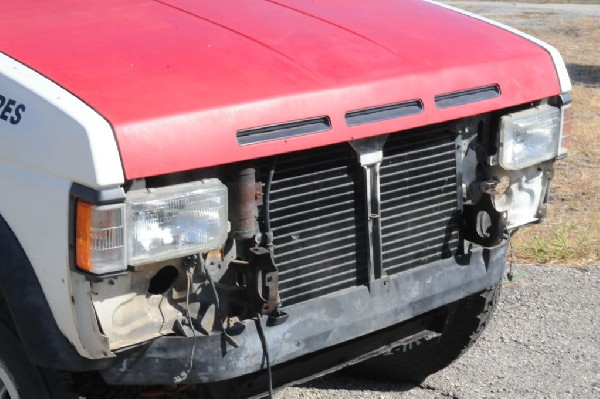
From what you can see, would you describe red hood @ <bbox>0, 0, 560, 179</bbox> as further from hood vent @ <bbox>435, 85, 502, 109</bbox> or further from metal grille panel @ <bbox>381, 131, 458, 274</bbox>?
metal grille panel @ <bbox>381, 131, 458, 274</bbox>

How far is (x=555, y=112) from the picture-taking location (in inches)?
147

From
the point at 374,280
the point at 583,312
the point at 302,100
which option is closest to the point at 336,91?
the point at 302,100

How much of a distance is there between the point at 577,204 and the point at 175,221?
4257 millimetres

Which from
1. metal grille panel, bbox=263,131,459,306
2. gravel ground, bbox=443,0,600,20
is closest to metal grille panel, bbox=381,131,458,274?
metal grille panel, bbox=263,131,459,306

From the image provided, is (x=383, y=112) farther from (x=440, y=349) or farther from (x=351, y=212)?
(x=440, y=349)

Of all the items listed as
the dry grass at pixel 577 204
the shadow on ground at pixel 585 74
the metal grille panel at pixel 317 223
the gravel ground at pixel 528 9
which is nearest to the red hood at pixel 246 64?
the metal grille panel at pixel 317 223

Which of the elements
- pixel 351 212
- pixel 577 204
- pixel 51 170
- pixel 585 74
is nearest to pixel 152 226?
pixel 51 170

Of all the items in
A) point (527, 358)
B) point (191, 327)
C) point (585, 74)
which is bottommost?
point (585, 74)

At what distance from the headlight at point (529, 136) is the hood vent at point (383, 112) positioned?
43 centimetres

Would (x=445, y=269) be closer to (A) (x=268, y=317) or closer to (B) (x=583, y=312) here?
(A) (x=268, y=317)

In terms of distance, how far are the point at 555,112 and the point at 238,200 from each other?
1.34 metres

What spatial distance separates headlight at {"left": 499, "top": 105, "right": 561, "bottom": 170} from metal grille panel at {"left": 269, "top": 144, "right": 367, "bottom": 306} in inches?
25.2

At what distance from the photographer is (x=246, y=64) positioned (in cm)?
317

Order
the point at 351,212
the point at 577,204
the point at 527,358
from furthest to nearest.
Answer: the point at 577,204
the point at 527,358
the point at 351,212
